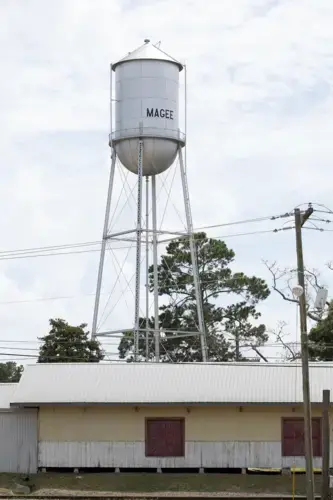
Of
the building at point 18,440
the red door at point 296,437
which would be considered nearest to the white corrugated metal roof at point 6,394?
the building at point 18,440

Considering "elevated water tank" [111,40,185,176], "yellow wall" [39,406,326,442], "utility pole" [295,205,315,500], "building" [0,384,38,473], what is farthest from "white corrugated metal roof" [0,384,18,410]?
"utility pole" [295,205,315,500]

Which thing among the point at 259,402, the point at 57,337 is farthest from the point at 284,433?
the point at 57,337

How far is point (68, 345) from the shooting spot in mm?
79188

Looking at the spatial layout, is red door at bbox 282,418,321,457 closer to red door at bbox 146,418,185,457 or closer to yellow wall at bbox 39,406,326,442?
yellow wall at bbox 39,406,326,442

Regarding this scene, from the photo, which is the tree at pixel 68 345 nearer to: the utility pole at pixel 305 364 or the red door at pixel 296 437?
the red door at pixel 296 437

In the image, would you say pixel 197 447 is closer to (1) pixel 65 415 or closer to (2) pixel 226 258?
(1) pixel 65 415

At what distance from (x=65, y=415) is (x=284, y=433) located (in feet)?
26.9

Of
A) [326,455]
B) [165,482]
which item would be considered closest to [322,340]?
[165,482]

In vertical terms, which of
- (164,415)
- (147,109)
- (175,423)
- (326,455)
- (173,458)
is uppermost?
(147,109)

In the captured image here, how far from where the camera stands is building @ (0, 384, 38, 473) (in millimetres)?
52000

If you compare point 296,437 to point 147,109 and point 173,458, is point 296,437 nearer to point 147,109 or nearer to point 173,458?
point 173,458

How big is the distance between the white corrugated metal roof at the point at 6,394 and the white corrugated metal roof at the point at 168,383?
34.8 inches

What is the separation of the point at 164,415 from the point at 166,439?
0.89 m

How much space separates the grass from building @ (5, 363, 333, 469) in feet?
3.03
